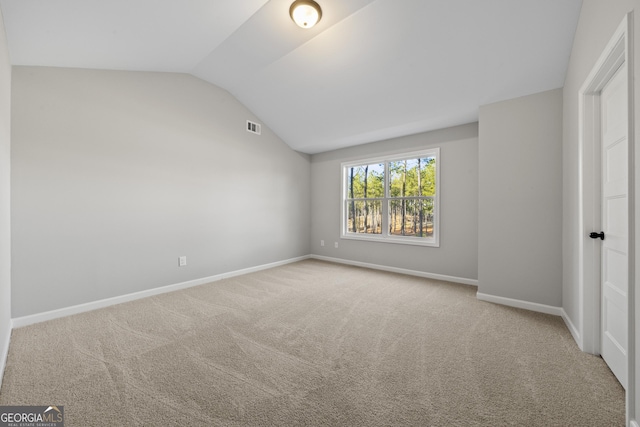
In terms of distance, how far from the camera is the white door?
1607mm

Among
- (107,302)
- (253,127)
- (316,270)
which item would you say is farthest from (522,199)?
(107,302)

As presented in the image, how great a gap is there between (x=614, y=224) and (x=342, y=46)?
283cm

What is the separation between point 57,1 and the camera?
71.4 inches

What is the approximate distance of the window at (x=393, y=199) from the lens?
4.29 metres

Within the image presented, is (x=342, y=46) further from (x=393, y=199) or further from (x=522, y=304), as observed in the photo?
(x=522, y=304)

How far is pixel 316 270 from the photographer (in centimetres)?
466

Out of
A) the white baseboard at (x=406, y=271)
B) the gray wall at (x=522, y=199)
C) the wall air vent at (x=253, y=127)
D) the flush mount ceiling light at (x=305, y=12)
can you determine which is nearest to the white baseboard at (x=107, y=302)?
the white baseboard at (x=406, y=271)

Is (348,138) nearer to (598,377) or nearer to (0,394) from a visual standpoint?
(598,377)

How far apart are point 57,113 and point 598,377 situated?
5.08 metres

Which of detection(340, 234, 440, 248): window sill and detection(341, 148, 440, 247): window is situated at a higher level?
detection(341, 148, 440, 247): window

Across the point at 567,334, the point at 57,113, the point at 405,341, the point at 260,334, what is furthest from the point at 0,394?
the point at 567,334

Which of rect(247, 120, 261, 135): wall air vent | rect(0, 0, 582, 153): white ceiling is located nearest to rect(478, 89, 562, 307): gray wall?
rect(0, 0, 582, 153): white ceiling

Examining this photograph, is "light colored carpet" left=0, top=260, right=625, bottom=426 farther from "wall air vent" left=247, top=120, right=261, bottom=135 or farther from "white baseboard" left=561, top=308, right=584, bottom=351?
"wall air vent" left=247, top=120, right=261, bottom=135

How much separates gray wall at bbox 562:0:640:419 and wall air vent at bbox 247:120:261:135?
162 inches
